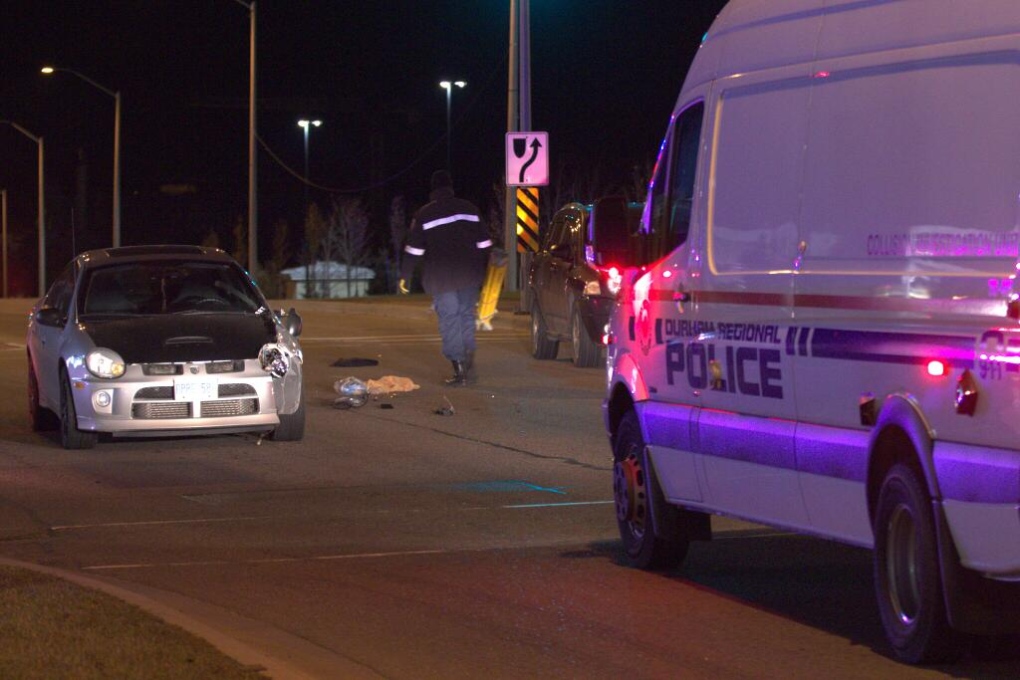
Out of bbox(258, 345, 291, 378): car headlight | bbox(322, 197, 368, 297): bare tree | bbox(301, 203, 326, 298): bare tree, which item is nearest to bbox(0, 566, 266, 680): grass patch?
bbox(258, 345, 291, 378): car headlight

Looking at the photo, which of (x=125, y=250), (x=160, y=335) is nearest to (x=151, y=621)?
(x=160, y=335)

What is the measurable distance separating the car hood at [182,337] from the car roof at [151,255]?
71 cm

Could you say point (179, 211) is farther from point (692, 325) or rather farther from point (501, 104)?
point (692, 325)

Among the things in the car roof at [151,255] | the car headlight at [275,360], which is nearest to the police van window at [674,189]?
the car headlight at [275,360]

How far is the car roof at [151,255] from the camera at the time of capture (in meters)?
14.7

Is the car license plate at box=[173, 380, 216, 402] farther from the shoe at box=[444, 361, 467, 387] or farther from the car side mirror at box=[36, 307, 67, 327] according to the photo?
the shoe at box=[444, 361, 467, 387]

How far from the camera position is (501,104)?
227 feet

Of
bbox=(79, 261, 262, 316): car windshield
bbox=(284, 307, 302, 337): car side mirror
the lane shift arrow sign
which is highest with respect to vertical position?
the lane shift arrow sign

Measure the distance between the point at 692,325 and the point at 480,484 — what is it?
4.09m

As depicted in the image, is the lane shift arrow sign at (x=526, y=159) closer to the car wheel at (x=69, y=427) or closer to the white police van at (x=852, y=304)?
the car wheel at (x=69, y=427)

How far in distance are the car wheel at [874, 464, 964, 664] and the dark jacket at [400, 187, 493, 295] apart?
39.0 feet

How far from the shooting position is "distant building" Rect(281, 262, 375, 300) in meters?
56.3

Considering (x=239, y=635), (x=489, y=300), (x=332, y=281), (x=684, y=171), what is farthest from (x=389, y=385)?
(x=332, y=281)

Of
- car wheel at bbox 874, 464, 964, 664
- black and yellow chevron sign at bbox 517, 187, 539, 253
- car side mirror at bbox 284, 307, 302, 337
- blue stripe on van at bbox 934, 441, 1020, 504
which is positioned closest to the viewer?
blue stripe on van at bbox 934, 441, 1020, 504
